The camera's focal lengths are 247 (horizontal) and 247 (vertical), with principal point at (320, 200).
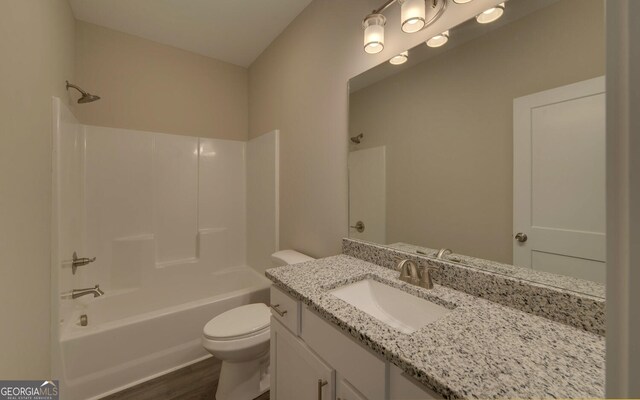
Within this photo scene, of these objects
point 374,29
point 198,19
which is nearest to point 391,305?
point 374,29

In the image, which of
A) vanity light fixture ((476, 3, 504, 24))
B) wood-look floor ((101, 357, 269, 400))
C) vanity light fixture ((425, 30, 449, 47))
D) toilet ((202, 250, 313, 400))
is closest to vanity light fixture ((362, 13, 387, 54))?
vanity light fixture ((425, 30, 449, 47))

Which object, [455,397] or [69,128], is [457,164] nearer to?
[455,397]

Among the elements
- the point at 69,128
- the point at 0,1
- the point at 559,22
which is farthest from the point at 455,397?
the point at 69,128

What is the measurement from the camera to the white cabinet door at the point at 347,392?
738 mm

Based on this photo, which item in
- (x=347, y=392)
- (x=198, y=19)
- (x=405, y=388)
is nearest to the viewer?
(x=405, y=388)

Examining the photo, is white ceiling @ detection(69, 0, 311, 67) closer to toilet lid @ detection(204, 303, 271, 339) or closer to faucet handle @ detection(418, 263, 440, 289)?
faucet handle @ detection(418, 263, 440, 289)

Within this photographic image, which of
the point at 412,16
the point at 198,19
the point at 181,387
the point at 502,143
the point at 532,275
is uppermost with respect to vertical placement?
the point at 198,19

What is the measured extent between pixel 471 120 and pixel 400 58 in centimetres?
50

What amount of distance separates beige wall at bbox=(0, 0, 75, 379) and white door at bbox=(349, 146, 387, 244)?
57.2 inches

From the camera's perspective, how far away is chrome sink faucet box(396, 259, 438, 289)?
1031 millimetres

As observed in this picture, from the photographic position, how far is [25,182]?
103 cm

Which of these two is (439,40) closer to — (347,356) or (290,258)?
(347,356)

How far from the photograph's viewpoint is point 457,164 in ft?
3.55

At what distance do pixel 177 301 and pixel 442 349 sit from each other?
8.26 feet
